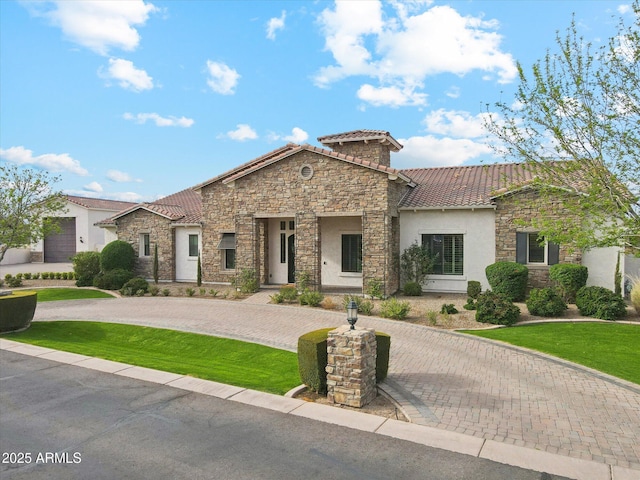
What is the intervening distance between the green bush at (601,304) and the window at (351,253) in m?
9.54

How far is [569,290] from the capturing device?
17.4m

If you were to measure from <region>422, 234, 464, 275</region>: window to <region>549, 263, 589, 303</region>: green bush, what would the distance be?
419 centimetres

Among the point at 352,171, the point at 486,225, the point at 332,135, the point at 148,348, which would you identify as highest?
the point at 332,135

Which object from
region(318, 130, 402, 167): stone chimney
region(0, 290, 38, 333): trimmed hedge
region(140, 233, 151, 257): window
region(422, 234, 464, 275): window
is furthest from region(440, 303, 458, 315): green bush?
region(140, 233, 151, 257): window

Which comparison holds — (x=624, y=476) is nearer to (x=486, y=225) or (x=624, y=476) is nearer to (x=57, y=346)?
(x=57, y=346)

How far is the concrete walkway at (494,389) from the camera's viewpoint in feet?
22.6

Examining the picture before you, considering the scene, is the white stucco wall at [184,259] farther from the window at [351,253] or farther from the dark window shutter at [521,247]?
the dark window shutter at [521,247]

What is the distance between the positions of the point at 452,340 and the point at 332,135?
1377 centimetres

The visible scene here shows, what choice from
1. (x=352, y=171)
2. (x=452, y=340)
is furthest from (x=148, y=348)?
(x=352, y=171)

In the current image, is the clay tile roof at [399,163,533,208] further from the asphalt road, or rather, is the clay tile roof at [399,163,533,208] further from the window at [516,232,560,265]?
the asphalt road

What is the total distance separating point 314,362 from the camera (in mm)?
8633

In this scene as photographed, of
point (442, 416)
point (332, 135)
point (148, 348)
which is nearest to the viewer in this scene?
point (442, 416)

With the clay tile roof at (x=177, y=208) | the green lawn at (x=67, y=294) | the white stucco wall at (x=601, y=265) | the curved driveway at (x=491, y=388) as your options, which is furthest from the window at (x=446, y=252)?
the green lawn at (x=67, y=294)

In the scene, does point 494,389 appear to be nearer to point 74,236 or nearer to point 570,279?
point 570,279
